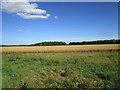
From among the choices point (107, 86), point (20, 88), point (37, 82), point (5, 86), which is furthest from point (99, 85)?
point (5, 86)

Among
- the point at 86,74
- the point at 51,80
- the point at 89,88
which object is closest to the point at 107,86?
the point at 89,88

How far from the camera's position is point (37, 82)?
7848 millimetres

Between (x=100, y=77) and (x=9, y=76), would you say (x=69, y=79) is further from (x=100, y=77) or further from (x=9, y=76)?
(x=9, y=76)

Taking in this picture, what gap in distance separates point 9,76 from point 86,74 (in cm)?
572

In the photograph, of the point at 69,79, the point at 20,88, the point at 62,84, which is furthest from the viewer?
the point at 69,79

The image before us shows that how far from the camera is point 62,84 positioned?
299 inches

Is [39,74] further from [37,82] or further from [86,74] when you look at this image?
[86,74]

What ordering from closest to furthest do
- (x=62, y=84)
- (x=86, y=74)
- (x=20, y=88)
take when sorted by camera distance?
(x=20, y=88)
(x=62, y=84)
(x=86, y=74)

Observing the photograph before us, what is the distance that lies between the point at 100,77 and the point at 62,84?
302cm

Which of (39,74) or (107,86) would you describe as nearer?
(107,86)

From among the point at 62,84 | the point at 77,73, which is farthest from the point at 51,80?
the point at 77,73

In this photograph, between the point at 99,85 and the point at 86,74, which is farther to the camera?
the point at 86,74

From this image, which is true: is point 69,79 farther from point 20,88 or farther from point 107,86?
point 20,88

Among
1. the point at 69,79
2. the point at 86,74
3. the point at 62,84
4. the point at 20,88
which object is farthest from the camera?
the point at 86,74
